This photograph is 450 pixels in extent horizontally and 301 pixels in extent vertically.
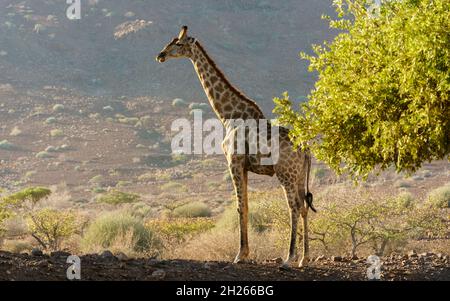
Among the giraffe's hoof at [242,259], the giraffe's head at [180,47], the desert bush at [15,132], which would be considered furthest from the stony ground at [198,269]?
the desert bush at [15,132]

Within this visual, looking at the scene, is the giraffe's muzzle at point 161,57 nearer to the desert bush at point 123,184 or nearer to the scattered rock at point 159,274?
the scattered rock at point 159,274

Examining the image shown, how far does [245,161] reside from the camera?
1403cm

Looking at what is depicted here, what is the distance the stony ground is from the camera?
37.6ft

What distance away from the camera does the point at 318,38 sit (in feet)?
299

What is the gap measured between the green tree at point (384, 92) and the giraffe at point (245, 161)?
53cm

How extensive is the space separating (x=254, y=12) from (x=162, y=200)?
5547 centimetres

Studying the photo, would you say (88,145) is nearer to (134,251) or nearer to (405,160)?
(134,251)

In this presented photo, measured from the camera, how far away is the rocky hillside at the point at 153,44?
7869cm

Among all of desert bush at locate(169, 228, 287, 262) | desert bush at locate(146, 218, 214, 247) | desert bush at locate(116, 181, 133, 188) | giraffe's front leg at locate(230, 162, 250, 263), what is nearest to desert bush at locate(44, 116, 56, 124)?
desert bush at locate(116, 181, 133, 188)

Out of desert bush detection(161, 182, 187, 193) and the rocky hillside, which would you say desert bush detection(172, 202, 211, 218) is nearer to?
desert bush detection(161, 182, 187, 193)

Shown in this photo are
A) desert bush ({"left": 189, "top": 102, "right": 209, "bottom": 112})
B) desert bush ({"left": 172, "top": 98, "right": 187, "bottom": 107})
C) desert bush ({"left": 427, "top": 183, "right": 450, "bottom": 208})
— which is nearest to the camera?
desert bush ({"left": 427, "top": 183, "right": 450, "bottom": 208})

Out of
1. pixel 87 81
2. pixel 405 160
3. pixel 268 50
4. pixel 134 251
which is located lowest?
pixel 134 251

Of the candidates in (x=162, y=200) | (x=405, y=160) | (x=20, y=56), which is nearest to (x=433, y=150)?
(x=405, y=160)

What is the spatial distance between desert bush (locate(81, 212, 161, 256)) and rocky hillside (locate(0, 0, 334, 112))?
50943mm
